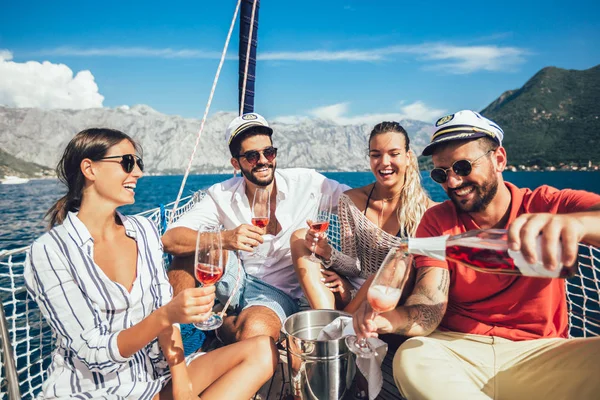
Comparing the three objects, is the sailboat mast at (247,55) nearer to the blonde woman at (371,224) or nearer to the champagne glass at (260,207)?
the blonde woman at (371,224)

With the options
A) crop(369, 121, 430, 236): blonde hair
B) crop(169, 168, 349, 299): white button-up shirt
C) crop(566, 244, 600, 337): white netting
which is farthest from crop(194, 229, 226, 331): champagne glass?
crop(566, 244, 600, 337): white netting

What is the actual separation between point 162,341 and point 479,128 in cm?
224

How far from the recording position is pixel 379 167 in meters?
3.25

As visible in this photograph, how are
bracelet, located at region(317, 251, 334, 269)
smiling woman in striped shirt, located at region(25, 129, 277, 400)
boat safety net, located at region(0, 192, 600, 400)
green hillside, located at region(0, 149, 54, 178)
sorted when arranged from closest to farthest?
smiling woman in striped shirt, located at region(25, 129, 277, 400), boat safety net, located at region(0, 192, 600, 400), bracelet, located at region(317, 251, 334, 269), green hillside, located at region(0, 149, 54, 178)

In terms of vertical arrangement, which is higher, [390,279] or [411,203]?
[411,203]

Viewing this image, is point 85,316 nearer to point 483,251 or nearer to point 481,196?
point 483,251

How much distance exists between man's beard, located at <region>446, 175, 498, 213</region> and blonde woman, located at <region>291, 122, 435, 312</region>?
36.3 inches

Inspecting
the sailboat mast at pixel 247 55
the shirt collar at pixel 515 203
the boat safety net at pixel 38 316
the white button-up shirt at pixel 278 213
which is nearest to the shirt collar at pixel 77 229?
the boat safety net at pixel 38 316

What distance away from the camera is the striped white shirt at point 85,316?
1852 mm

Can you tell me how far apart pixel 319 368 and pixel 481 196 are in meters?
1.45

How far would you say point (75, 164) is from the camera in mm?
2227

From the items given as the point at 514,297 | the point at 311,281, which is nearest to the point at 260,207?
the point at 311,281

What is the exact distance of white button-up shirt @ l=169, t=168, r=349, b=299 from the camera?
354cm

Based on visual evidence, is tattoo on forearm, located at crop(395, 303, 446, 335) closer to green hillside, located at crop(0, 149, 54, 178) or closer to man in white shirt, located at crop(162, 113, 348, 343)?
man in white shirt, located at crop(162, 113, 348, 343)
